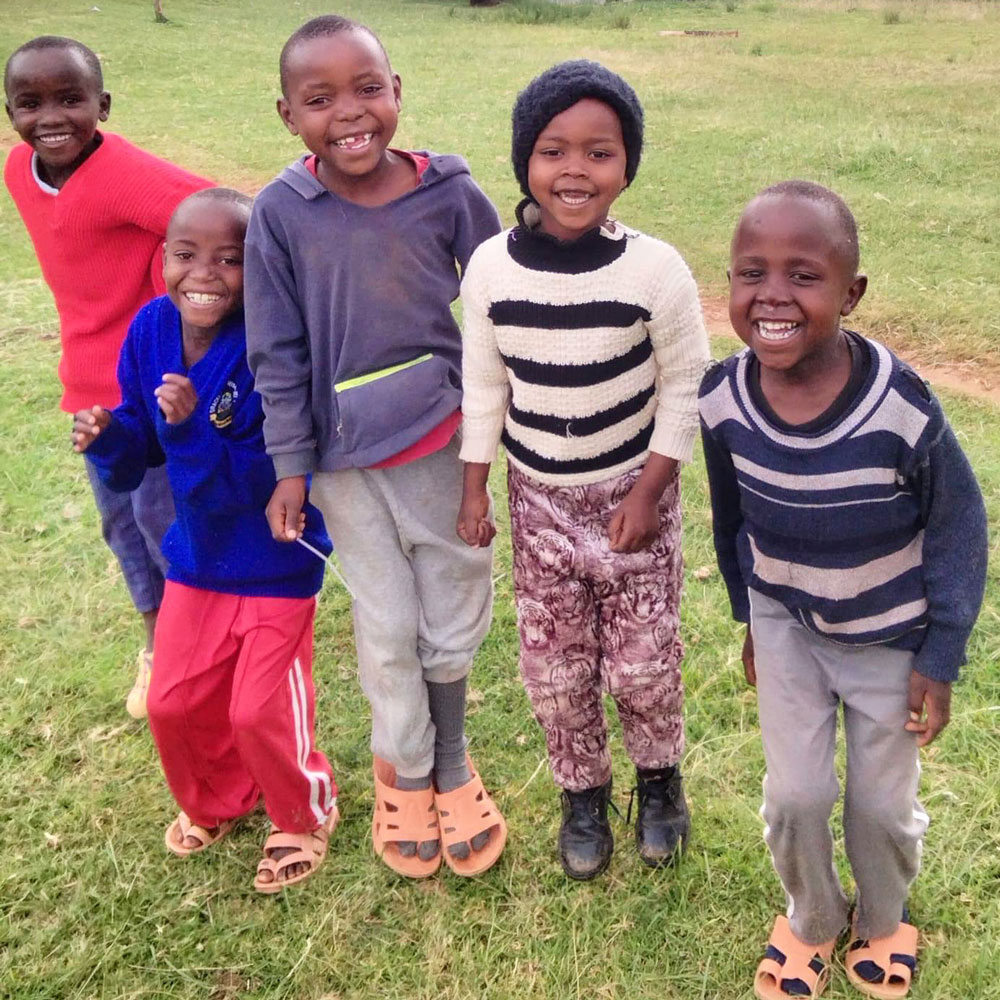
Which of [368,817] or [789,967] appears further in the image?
[368,817]

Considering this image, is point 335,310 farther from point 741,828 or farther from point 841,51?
point 841,51

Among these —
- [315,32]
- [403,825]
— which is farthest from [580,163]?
[403,825]

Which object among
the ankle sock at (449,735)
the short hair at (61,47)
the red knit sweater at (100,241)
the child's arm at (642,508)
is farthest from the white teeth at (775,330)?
the short hair at (61,47)

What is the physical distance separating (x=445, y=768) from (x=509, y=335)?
117 centimetres

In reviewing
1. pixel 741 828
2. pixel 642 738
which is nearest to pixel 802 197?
pixel 642 738

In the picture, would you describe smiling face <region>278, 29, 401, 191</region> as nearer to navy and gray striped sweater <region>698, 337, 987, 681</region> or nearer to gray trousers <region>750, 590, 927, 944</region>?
navy and gray striped sweater <region>698, 337, 987, 681</region>

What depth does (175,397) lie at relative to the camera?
218 centimetres

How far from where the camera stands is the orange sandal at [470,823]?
2.50m

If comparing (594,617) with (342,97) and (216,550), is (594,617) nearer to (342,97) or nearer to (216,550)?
(216,550)

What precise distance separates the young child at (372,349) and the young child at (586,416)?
0.41ft

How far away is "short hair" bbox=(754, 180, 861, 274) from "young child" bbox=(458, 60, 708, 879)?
304 millimetres

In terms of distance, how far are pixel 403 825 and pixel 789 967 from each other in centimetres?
94

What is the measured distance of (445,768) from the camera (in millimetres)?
2633

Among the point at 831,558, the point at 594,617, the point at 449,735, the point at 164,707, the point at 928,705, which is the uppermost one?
the point at 831,558
